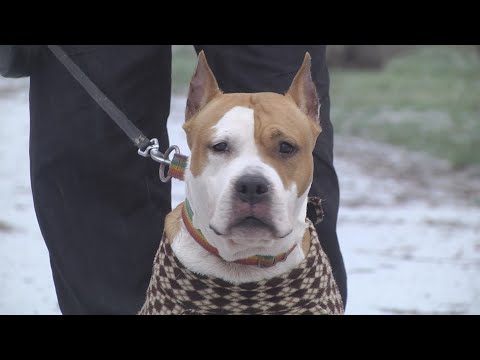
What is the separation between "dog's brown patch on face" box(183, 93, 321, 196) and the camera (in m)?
2.43

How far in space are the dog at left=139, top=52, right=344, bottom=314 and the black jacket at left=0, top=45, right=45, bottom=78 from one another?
26.8 inches

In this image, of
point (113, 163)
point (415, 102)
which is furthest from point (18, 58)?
point (415, 102)

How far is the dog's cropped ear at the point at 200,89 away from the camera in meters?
2.59

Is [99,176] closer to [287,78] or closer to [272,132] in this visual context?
[287,78]

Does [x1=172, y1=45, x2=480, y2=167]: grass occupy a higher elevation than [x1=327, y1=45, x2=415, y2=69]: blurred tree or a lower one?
lower

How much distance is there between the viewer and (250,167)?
237cm

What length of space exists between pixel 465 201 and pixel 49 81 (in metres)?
3.89

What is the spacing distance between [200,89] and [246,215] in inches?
17.0

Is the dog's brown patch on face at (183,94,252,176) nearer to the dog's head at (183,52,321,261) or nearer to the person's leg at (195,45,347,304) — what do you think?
the dog's head at (183,52,321,261)

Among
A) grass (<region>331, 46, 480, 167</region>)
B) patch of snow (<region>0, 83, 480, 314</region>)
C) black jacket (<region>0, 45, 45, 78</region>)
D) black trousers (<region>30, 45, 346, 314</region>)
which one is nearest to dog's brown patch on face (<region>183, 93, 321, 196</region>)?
black trousers (<region>30, 45, 346, 314</region>)

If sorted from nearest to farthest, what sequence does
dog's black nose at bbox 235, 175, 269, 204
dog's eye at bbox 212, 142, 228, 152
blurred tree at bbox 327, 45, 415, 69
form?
dog's black nose at bbox 235, 175, 269, 204 < dog's eye at bbox 212, 142, 228, 152 < blurred tree at bbox 327, 45, 415, 69

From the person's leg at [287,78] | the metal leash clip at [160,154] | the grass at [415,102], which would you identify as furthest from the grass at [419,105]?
the metal leash clip at [160,154]

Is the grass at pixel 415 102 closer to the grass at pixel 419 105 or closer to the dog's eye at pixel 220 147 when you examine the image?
the grass at pixel 419 105

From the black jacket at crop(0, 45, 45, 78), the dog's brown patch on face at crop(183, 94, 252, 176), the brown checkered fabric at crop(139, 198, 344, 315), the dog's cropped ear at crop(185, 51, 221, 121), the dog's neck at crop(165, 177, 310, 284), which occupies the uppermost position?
the black jacket at crop(0, 45, 45, 78)
